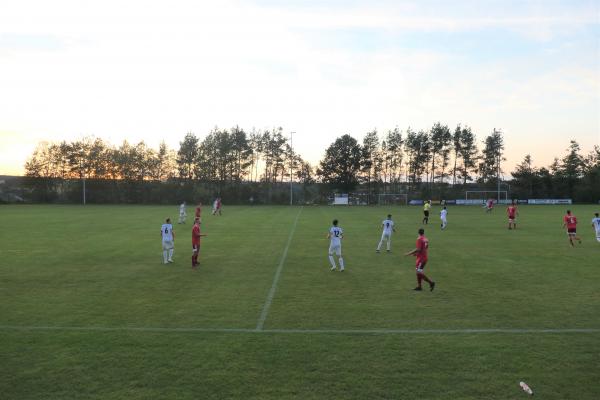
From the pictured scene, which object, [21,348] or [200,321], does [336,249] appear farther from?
[21,348]

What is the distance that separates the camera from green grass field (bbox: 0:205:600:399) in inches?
271

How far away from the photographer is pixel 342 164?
99.5 m

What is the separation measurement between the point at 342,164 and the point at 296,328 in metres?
91.0

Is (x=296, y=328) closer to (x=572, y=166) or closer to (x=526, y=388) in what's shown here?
(x=526, y=388)

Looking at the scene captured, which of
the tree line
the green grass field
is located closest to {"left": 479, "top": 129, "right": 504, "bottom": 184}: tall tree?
the tree line

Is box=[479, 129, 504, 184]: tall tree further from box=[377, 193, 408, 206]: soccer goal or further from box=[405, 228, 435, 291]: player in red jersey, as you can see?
box=[405, 228, 435, 291]: player in red jersey

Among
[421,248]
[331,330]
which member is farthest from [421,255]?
[331,330]

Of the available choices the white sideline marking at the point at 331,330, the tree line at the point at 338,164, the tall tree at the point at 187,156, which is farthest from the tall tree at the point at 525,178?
the white sideline marking at the point at 331,330

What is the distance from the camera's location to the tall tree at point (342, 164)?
98.3m

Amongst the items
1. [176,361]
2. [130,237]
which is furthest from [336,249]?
[130,237]

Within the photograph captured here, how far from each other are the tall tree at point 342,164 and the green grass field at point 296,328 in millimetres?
78955

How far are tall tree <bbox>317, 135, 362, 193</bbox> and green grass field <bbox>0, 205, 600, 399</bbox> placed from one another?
259 ft

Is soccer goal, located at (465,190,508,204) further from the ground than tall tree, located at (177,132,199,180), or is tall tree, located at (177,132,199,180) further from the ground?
tall tree, located at (177,132,199,180)

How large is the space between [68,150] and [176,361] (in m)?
100
